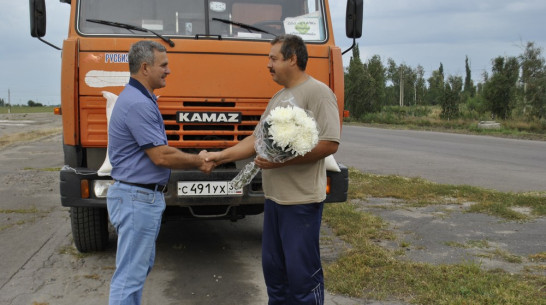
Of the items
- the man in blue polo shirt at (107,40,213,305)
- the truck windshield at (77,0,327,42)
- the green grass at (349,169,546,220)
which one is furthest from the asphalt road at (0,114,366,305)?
the green grass at (349,169,546,220)

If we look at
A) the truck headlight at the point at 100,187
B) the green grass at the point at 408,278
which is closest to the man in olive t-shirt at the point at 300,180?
the green grass at the point at 408,278

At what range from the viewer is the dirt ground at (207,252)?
4.63 metres

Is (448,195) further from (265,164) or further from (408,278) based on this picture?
(265,164)

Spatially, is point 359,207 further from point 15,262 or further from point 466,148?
point 466,148

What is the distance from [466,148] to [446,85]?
65.0 feet

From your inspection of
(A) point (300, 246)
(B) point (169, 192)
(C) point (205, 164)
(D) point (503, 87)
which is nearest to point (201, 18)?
(B) point (169, 192)

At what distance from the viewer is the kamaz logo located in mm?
5082

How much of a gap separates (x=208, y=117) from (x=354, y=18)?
1.90 m

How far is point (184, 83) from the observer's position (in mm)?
5086

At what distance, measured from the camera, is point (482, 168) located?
508 inches

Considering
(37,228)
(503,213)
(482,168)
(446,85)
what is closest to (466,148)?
(482,168)

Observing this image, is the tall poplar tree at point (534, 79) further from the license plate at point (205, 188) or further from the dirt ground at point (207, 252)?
the license plate at point (205, 188)

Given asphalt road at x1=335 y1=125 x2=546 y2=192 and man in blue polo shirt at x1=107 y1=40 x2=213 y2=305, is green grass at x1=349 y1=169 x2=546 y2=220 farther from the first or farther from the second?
man in blue polo shirt at x1=107 y1=40 x2=213 y2=305

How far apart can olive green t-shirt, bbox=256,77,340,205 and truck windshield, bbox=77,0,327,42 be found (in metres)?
2.11
